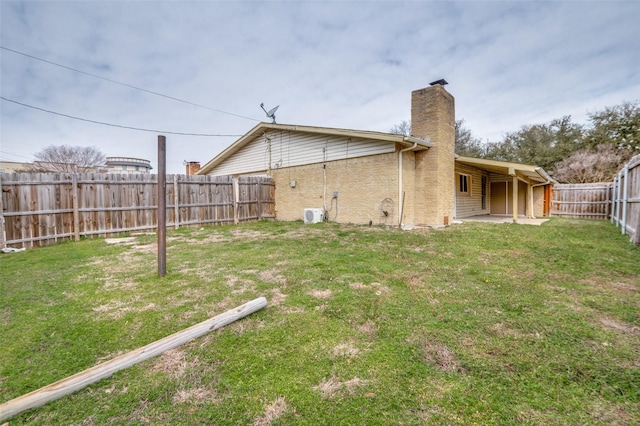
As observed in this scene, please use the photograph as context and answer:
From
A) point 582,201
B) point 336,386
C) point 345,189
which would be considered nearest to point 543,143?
point 582,201

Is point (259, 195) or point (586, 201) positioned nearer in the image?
point (259, 195)

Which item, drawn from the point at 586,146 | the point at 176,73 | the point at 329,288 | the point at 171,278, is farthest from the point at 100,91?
the point at 586,146

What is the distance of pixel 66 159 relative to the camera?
81.8 ft

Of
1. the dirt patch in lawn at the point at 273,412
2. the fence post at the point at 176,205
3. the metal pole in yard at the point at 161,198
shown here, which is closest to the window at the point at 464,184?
the fence post at the point at 176,205

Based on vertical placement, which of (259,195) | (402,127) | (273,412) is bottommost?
(273,412)

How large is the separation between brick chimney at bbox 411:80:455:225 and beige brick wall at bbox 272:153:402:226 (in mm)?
1009

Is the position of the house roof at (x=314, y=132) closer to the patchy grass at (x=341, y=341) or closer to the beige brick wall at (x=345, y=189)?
the beige brick wall at (x=345, y=189)

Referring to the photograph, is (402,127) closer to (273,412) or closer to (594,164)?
(594,164)

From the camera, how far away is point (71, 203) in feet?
25.4

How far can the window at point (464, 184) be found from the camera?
13.4 meters

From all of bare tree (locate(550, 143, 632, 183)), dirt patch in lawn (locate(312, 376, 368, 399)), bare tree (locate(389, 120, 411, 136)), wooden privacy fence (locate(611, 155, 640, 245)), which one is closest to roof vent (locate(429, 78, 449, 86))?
wooden privacy fence (locate(611, 155, 640, 245))

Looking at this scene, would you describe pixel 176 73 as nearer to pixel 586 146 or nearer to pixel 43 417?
pixel 43 417

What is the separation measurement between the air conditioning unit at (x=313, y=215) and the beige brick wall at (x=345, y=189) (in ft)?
1.45

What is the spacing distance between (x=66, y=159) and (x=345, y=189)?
28570 millimetres
